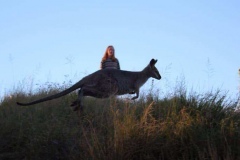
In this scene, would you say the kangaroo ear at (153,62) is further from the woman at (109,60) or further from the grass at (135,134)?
the grass at (135,134)

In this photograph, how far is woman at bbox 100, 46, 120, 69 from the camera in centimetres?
1121

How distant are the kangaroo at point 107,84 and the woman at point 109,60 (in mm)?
839

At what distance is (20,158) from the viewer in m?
6.70

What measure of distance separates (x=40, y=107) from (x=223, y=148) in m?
4.56

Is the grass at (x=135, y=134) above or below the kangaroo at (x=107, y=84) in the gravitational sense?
below


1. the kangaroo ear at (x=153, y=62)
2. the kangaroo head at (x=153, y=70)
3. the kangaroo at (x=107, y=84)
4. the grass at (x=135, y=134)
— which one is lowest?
the grass at (x=135, y=134)

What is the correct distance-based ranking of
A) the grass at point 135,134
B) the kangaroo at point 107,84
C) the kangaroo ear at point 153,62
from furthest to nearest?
the kangaroo ear at point 153,62
the kangaroo at point 107,84
the grass at point 135,134

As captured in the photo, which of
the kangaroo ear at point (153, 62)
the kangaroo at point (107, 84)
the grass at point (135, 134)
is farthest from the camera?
the kangaroo ear at point (153, 62)

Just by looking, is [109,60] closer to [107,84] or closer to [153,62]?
[153,62]

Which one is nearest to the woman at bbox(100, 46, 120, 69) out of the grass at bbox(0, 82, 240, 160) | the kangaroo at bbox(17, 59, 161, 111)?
the kangaroo at bbox(17, 59, 161, 111)

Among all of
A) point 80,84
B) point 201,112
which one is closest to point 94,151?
point 201,112

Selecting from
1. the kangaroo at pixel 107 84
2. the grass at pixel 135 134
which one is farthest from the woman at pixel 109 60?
the grass at pixel 135 134

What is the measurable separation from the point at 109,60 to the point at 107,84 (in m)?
1.84

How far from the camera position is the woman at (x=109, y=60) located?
11211mm
